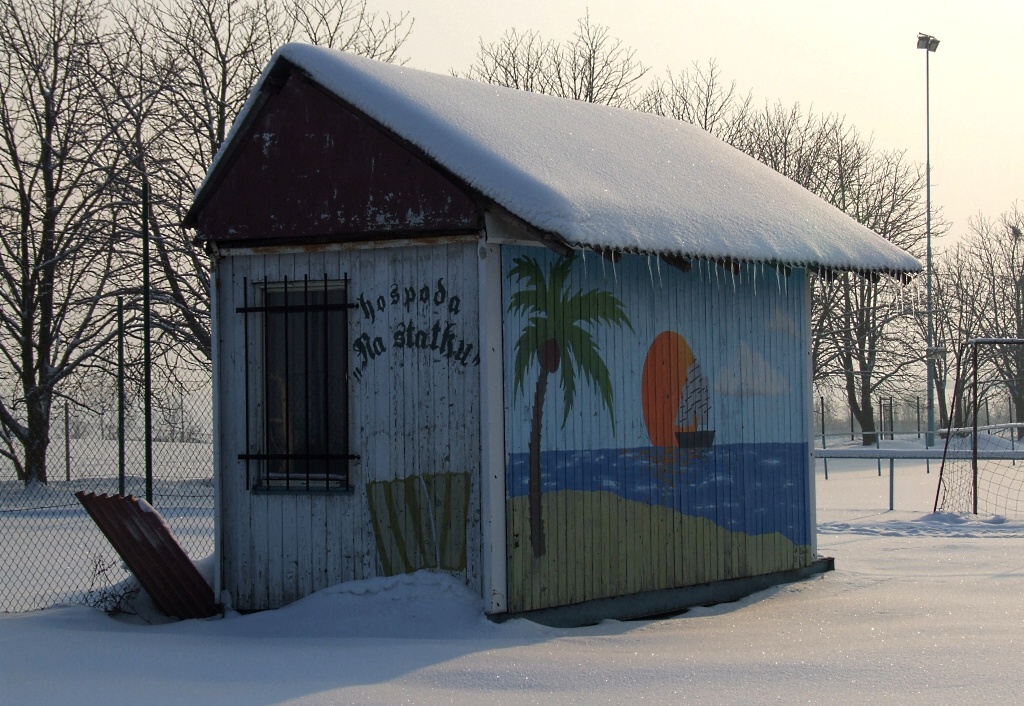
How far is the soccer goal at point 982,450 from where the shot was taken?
55.2ft

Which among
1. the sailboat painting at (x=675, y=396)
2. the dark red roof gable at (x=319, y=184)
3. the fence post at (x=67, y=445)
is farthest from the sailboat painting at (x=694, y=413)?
the fence post at (x=67, y=445)

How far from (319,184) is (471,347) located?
1.64m

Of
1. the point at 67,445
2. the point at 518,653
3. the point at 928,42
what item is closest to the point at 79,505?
the point at 67,445

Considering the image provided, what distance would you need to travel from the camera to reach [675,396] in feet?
30.7

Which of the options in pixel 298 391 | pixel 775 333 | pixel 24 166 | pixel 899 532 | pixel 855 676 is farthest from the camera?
pixel 24 166

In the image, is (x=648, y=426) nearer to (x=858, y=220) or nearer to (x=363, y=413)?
(x=363, y=413)

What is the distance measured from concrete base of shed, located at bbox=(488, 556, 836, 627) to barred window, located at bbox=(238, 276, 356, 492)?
168 cm

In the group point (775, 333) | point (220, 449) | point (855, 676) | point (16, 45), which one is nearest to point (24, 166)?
point (16, 45)

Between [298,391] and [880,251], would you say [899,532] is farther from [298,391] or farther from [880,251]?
[298,391]

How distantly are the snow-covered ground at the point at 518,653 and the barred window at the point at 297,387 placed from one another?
935 mm

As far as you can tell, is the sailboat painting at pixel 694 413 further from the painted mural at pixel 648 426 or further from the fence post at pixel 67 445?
the fence post at pixel 67 445

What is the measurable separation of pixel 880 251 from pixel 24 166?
605 inches

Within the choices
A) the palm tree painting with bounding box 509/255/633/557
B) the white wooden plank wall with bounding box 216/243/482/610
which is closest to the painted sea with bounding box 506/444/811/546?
the palm tree painting with bounding box 509/255/633/557

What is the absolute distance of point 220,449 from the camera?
893 centimetres
